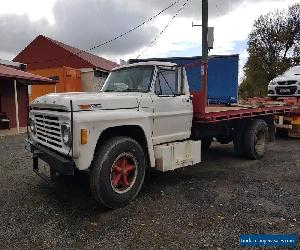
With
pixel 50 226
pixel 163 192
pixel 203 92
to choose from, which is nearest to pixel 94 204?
pixel 50 226

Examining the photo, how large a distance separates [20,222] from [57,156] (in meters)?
1.06

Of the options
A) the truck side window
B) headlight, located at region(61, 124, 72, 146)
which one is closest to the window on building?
the truck side window

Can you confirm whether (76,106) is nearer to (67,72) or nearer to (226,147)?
(226,147)

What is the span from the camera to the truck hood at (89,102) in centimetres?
469

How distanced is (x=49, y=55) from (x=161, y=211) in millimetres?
33915

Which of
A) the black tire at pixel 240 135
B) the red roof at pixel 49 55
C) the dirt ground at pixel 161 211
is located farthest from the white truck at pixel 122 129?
the red roof at pixel 49 55

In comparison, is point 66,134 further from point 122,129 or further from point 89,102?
point 122,129

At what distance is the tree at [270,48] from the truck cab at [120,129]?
105 feet

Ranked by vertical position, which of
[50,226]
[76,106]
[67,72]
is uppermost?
[67,72]

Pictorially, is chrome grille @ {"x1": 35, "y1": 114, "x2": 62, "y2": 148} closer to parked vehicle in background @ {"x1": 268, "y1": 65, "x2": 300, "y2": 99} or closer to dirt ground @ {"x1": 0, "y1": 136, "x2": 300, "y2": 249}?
dirt ground @ {"x1": 0, "y1": 136, "x2": 300, "y2": 249}

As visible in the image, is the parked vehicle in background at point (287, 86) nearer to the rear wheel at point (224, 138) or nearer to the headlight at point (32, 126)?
the rear wheel at point (224, 138)

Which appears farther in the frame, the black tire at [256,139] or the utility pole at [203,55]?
the black tire at [256,139]

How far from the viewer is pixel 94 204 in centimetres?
524

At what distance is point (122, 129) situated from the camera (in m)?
5.29
